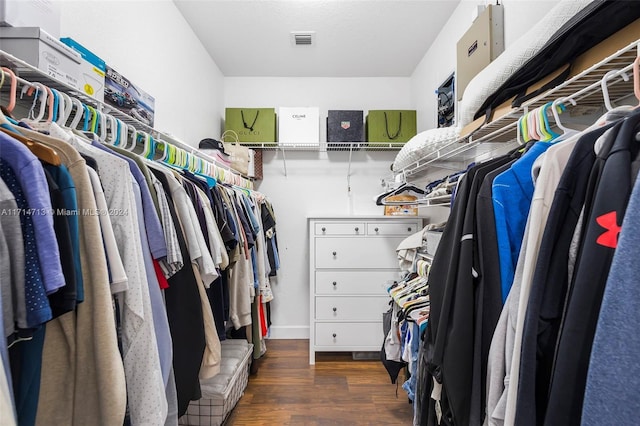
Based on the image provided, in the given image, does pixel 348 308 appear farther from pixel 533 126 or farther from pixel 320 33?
pixel 320 33

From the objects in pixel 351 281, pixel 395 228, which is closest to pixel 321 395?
pixel 351 281

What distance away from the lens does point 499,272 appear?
0.77 m

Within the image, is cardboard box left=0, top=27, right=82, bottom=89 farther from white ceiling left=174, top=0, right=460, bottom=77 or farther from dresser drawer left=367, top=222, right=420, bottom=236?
dresser drawer left=367, top=222, right=420, bottom=236

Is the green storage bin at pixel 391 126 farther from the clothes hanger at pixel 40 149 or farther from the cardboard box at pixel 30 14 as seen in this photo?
the clothes hanger at pixel 40 149

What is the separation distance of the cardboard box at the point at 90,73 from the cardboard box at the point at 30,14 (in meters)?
0.07

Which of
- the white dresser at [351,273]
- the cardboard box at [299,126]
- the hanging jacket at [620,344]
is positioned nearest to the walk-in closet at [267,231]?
the hanging jacket at [620,344]

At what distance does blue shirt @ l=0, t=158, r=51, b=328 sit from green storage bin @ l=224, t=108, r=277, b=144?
2.17 metres

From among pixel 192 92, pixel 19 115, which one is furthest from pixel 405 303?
pixel 192 92

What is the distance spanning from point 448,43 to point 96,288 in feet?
8.14

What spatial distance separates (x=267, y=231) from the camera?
233 cm

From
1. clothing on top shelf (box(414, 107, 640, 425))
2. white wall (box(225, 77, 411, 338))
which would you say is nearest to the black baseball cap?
white wall (box(225, 77, 411, 338))

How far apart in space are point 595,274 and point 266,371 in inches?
89.8

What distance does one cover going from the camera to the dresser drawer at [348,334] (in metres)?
2.39

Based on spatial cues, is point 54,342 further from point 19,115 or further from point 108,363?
point 19,115
